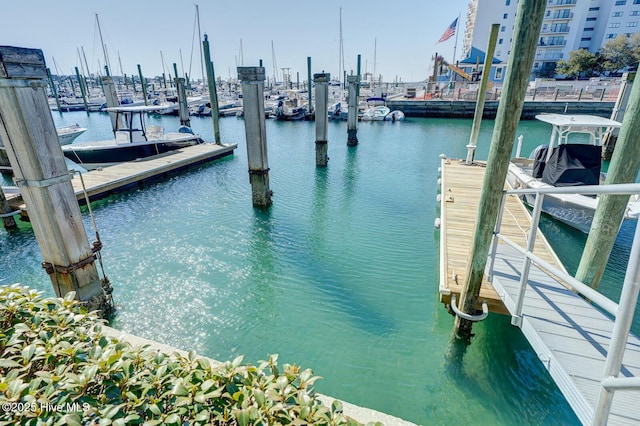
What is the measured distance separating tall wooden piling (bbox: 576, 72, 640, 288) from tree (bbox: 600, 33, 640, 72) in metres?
58.9

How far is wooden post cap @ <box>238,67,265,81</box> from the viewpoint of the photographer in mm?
8766

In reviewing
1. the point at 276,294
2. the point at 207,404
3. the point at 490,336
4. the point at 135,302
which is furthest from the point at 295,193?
the point at 207,404

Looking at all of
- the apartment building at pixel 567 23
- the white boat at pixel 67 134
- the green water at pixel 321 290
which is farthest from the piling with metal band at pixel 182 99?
the apartment building at pixel 567 23

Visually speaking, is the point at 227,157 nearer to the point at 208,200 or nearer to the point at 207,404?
the point at 208,200

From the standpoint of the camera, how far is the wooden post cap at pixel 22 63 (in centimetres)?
392

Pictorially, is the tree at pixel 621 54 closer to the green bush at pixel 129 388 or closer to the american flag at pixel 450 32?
the american flag at pixel 450 32

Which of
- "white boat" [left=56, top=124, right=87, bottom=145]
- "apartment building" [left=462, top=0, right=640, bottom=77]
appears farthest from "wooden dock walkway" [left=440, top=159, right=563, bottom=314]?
"apartment building" [left=462, top=0, right=640, bottom=77]

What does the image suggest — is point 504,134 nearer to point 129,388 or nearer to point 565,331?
point 565,331

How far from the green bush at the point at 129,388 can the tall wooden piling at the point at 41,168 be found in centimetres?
293

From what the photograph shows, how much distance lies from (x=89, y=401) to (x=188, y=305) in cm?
454

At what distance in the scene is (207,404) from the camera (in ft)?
6.06

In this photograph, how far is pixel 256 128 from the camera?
9.45 meters

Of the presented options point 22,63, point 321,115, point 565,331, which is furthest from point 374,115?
point 565,331

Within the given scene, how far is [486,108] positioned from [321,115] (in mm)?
25985
